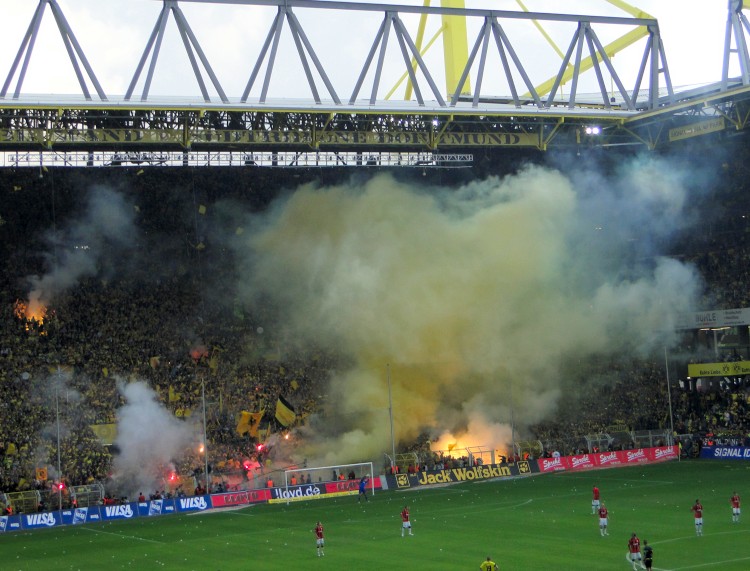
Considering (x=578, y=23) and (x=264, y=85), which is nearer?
(x=264, y=85)

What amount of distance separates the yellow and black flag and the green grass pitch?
6.25 meters

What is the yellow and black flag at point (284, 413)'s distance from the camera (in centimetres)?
4759

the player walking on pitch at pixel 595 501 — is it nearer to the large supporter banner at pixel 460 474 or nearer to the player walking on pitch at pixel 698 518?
the player walking on pitch at pixel 698 518

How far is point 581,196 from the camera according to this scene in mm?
52594

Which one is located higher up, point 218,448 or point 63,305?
point 63,305

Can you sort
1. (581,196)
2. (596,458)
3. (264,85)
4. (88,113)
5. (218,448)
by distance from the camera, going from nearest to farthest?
1. (264,85)
2. (88,113)
3. (218,448)
4. (596,458)
5. (581,196)

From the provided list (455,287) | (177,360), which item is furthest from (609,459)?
(177,360)

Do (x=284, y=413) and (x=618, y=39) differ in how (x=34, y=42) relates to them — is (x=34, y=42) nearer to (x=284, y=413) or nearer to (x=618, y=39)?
(x=284, y=413)

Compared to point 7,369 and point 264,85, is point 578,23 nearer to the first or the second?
point 264,85

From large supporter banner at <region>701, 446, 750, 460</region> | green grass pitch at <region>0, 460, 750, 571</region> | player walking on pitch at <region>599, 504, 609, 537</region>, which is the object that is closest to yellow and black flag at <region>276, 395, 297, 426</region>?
green grass pitch at <region>0, 460, 750, 571</region>

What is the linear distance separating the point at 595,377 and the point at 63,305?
1073 inches

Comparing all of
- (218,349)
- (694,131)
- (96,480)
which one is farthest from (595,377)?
(96,480)

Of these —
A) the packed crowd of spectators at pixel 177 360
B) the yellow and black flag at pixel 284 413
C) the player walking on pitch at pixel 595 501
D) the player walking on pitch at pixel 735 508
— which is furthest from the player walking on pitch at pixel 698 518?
the yellow and black flag at pixel 284 413

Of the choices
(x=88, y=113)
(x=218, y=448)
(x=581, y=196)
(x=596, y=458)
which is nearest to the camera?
(x=88, y=113)
